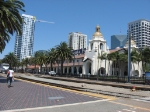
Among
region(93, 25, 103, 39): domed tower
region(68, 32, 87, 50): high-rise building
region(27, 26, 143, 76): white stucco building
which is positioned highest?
region(68, 32, 87, 50): high-rise building

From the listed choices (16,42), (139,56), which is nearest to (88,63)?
(139,56)

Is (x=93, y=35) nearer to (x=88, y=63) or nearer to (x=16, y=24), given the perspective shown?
(x=88, y=63)

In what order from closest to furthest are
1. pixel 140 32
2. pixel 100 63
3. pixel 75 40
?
1. pixel 100 63
2. pixel 140 32
3. pixel 75 40

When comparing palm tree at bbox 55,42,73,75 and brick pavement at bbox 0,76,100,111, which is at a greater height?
palm tree at bbox 55,42,73,75

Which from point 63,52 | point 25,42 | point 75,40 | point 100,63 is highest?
point 25,42

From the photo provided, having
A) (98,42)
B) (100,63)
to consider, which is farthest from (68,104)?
(98,42)

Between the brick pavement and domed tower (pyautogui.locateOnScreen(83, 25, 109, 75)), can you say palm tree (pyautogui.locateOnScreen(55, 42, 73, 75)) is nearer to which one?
domed tower (pyautogui.locateOnScreen(83, 25, 109, 75))

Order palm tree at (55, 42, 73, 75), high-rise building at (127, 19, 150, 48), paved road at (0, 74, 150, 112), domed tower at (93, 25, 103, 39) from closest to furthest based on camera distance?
paved road at (0, 74, 150, 112), palm tree at (55, 42, 73, 75), high-rise building at (127, 19, 150, 48), domed tower at (93, 25, 103, 39)

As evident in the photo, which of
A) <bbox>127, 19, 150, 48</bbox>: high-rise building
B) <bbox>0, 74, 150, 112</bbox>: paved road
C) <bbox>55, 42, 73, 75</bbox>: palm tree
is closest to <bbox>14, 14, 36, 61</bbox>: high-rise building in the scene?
<bbox>55, 42, 73, 75</bbox>: palm tree

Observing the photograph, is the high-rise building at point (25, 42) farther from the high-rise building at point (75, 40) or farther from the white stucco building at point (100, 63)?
the white stucco building at point (100, 63)

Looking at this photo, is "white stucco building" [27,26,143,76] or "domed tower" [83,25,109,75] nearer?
"domed tower" [83,25,109,75]

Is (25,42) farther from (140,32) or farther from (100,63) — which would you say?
(140,32)

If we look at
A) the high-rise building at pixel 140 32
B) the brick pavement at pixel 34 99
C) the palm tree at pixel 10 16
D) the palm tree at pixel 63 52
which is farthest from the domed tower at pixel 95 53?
the brick pavement at pixel 34 99

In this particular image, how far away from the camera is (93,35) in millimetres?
70750
